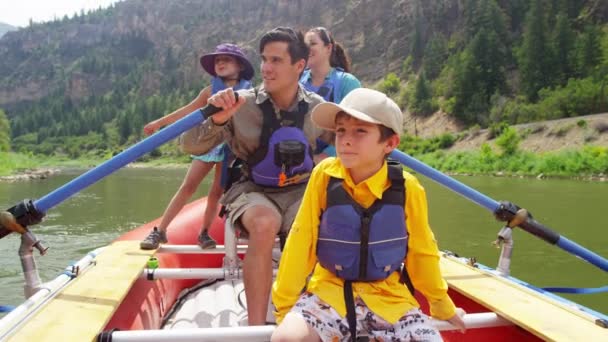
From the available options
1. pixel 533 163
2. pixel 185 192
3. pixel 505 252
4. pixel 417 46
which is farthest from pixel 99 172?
pixel 417 46

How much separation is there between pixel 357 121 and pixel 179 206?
208 cm

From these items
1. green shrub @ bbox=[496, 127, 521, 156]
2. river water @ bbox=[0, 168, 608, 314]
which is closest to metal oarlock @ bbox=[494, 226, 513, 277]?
river water @ bbox=[0, 168, 608, 314]

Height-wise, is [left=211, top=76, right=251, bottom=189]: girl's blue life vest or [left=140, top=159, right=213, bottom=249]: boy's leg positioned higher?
[left=211, top=76, right=251, bottom=189]: girl's blue life vest

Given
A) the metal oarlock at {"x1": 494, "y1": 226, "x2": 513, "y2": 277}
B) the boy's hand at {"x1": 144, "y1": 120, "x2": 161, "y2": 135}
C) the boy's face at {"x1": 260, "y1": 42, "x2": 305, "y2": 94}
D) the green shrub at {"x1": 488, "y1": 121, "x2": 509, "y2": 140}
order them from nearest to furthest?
the boy's face at {"x1": 260, "y1": 42, "x2": 305, "y2": 94}, the metal oarlock at {"x1": 494, "y1": 226, "x2": 513, "y2": 277}, the boy's hand at {"x1": 144, "y1": 120, "x2": 161, "y2": 135}, the green shrub at {"x1": 488, "y1": 121, "x2": 509, "y2": 140}

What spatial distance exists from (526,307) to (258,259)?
1.06 metres

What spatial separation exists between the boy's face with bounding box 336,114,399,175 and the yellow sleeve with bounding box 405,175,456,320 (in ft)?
0.57

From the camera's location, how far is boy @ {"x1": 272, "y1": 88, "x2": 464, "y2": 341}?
1.58m

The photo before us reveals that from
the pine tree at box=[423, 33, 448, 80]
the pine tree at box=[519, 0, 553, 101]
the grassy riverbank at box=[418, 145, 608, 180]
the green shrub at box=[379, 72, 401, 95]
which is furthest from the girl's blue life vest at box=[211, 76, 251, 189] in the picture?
the green shrub at box=[379, 72, 401, 95]

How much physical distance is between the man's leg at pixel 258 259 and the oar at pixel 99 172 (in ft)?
1.55

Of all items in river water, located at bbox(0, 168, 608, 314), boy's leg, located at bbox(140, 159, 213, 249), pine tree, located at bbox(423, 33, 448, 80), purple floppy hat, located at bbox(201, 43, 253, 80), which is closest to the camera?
purple floppy hat, located at bbox(201, 43, 253, 80)

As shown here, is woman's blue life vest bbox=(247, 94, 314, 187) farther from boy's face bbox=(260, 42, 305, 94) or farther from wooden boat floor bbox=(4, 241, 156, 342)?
wooden boat floor bbox=(4, 241, 156, 342)

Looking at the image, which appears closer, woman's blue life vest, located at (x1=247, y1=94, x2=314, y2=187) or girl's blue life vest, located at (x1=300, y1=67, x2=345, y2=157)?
woman's blue life vest, located at (x1=247, y1=94, x2=314, y2=187)

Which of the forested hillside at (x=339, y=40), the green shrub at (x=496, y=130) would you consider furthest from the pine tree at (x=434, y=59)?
the green shrub at (x=496, y=130)

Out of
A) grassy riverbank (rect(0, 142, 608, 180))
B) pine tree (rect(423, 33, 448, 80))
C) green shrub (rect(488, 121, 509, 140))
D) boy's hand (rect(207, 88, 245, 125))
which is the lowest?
grassy riverbank (rect(0, 142, 608, 180))
